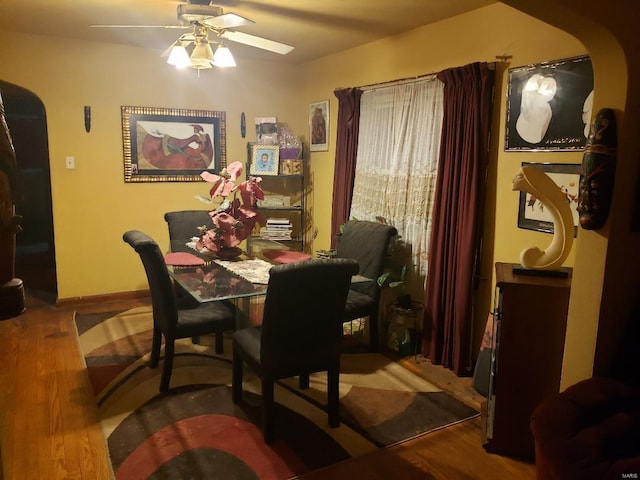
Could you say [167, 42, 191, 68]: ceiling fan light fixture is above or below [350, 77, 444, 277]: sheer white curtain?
above

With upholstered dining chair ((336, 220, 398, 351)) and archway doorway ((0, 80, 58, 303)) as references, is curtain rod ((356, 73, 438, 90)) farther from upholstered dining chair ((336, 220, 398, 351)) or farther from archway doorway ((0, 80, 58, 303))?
archway doorway ((0, 80, 58, 303))

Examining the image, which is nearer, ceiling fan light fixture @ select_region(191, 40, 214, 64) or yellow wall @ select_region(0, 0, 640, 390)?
yellow wall @ select_region(0, 0, 640, 390)

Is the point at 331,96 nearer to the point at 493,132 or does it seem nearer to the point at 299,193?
the point at 299,193

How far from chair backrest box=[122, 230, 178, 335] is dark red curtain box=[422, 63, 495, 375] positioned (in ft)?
5.68

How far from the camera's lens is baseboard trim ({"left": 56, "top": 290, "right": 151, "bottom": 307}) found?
173 inches

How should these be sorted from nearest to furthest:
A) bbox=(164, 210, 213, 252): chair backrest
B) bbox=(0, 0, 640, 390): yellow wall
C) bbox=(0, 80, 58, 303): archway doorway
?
bbox=(0, 0, 640, 390): yellow wall
bbox=(164, 210, 213, 252): chair backrest
bbox=(0, 80, 58, 303): archway doorway

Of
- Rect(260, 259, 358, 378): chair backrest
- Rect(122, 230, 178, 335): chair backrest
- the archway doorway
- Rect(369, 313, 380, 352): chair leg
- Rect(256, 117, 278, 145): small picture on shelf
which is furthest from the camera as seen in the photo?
the archway doorway

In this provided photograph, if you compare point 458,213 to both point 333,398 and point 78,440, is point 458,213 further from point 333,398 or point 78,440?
point 78,440

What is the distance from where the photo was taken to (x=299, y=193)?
512 centimetres

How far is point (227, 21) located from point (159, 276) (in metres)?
1.42

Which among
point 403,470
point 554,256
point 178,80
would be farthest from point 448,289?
point 178,80

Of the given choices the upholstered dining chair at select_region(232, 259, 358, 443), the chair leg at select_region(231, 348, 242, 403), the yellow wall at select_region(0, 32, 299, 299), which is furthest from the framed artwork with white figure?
the yellow wall at select_region(0, 32, 299, 299)

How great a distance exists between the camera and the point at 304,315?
2281 millimetres

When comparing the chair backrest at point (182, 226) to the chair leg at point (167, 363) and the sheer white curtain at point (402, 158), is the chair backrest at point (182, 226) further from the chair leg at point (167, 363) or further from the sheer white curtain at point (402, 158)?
the sheer white curtain at point (402, 158)
